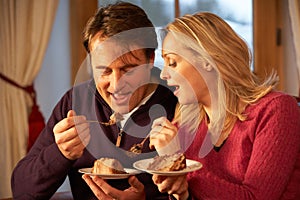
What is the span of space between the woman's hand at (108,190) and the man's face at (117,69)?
0.25 meters

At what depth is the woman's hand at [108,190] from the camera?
127 centimetres

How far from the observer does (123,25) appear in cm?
142

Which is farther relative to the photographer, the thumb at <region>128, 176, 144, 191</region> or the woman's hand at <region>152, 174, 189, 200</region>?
the thumb at <region>128, 176, 144, 191</region>

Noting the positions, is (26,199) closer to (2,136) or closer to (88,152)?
(88,152)

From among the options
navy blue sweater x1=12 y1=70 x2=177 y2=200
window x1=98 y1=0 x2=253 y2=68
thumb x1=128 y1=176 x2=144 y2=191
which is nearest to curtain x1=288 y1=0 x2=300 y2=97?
window x1=98 y1=0 x2=253 y2=68

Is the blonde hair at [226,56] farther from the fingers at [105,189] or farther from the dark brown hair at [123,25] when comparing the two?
the fingers at [105,189]

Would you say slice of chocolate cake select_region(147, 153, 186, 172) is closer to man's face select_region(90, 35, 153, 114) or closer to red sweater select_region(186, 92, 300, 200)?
red sweater select_region(186, 92, 300, 200)

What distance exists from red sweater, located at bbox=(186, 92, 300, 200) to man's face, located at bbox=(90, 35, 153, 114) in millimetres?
293

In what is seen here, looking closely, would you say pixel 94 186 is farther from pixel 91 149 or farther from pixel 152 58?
pixel 152 58

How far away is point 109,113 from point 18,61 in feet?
3.81

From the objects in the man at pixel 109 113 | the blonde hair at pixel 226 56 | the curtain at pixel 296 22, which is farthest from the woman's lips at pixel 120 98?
the curtain at pixel 296 22

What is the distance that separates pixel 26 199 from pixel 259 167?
2.23ft

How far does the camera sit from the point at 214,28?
1.30m

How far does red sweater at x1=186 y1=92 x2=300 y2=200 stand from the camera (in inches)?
47.3
